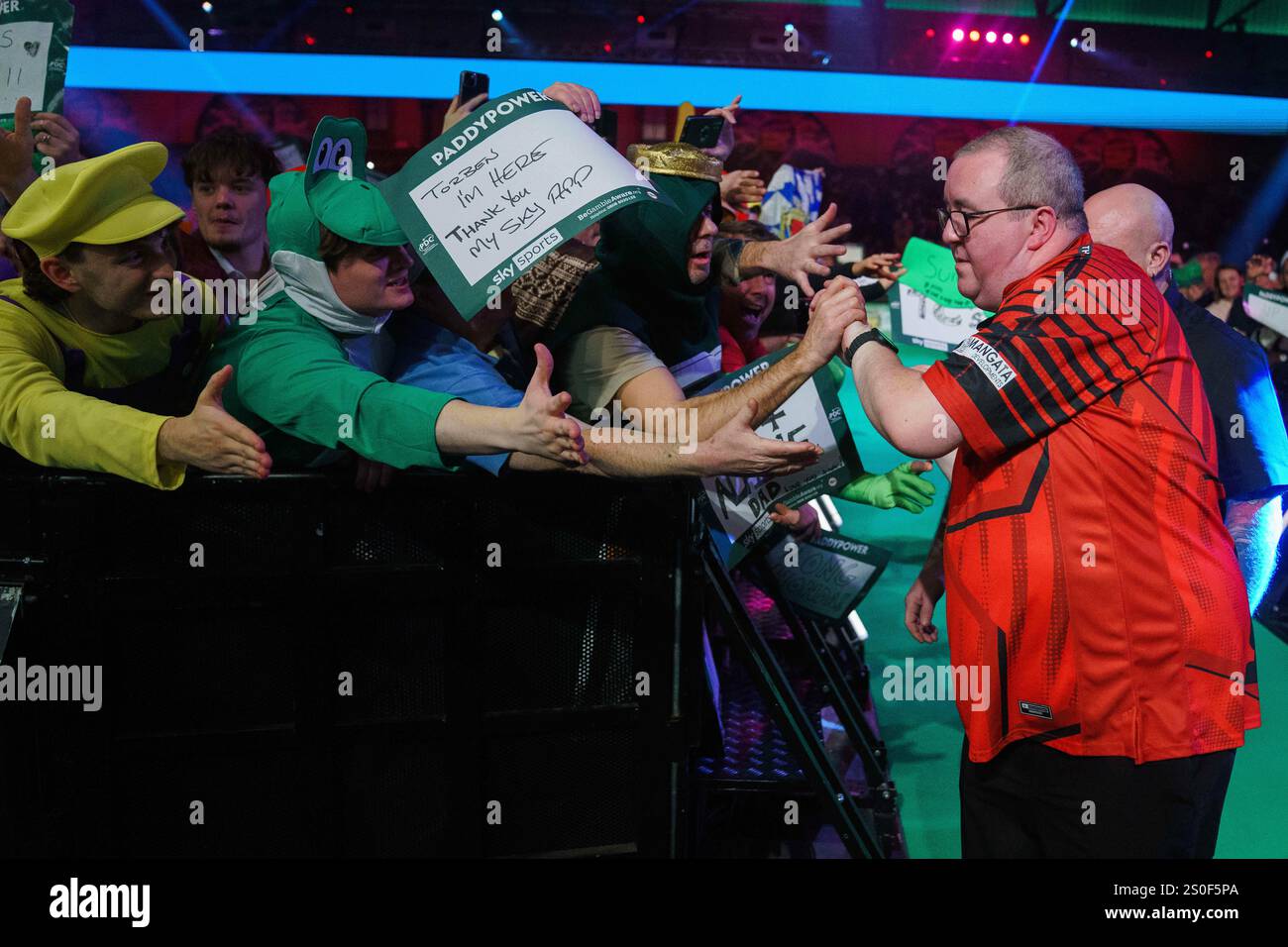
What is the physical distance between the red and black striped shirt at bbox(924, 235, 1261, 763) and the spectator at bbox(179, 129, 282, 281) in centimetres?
249

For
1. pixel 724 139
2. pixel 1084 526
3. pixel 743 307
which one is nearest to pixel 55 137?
pixel 724 139

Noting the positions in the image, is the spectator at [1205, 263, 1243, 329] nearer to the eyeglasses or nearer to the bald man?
the bald man

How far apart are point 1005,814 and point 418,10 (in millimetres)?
10062

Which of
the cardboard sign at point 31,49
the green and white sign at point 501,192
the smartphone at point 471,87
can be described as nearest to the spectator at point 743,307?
the smartphone at point 471,87

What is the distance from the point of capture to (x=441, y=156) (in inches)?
86.6

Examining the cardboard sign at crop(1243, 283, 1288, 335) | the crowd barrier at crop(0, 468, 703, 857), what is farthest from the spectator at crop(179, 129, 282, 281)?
the cardboard sign at crop(1243, 283, 1288, 335)

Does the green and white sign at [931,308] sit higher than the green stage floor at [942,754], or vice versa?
the green and white sign at [931,308]

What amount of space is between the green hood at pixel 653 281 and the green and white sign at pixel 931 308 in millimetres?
1630

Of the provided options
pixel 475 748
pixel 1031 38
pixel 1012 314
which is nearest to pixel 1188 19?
pixel 1031 38

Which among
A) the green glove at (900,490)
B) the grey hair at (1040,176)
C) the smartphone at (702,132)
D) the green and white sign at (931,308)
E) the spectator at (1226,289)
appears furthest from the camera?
the spectator at (1226,289)

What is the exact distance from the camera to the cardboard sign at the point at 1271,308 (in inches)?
219

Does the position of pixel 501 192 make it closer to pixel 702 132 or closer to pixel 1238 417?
pixel 702 132

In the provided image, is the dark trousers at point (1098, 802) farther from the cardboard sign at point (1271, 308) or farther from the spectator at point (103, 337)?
the cardboard sign at point (1271, 308)

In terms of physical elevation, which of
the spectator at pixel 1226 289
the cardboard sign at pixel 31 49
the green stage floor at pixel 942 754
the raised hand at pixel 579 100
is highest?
the spectator at pixel 1226 289
